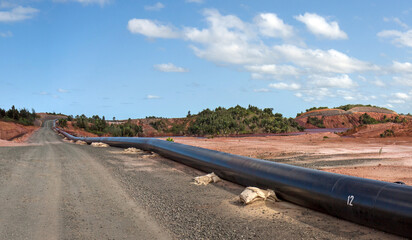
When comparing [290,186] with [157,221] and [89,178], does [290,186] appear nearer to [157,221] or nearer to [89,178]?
[157,221]

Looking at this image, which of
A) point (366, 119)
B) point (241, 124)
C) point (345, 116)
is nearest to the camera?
point (241, 124)

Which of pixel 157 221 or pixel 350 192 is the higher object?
pixel 350 192

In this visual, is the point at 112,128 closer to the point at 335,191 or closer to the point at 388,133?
the point at 388,133

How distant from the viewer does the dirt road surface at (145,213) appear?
173 inches

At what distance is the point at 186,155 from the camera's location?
1017 centimetres

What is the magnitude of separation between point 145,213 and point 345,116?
5657 centimetres

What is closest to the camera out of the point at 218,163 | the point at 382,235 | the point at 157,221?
the point at 382,235

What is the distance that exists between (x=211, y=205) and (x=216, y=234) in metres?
1.51

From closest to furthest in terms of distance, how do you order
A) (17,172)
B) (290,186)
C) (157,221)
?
(157,221)
(290,186)
(17,172)

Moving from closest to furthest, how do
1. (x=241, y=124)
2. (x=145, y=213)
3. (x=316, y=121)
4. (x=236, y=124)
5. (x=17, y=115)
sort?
(x=145, y=213) → (x=236, y=124) → (x=241, y=124) → (x=316, y=121) → (x=17, y=115)

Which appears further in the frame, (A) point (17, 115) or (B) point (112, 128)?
(A) point (17, 115)

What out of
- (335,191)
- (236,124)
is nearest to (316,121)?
(236,124)

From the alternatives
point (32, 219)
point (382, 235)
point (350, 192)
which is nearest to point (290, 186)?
point (350, 192)

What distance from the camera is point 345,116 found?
5566cm
